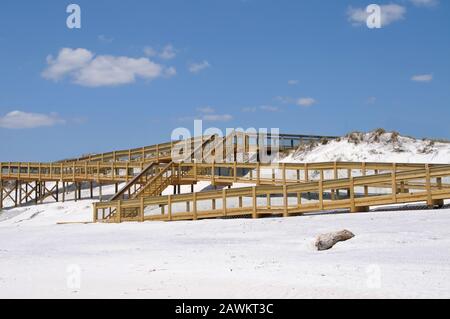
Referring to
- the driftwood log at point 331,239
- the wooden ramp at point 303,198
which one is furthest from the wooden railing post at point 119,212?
the driftwood log at point 331,239

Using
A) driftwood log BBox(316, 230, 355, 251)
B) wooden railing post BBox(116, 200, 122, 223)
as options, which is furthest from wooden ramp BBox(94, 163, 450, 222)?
driftwood log BBox(316, 230, 355, 251)

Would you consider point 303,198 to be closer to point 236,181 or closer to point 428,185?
point 236,181

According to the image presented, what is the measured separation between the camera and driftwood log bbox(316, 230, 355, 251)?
13.7 m

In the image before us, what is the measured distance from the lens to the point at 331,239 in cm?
1394

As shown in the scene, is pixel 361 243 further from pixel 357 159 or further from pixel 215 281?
pixel 357 159

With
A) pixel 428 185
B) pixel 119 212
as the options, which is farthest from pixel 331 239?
pixel 119 212

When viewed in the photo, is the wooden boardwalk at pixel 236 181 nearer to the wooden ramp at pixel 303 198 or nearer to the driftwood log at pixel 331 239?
the wooden ramp at pixel 303 198

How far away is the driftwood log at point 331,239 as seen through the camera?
13719 millimetres

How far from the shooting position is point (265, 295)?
29.2ft

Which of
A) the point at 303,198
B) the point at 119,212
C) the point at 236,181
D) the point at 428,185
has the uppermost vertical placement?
the point at 236,181

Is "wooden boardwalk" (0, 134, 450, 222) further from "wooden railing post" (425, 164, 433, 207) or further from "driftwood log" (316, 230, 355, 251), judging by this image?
"driftwood log" (316, 230, 355, 251)

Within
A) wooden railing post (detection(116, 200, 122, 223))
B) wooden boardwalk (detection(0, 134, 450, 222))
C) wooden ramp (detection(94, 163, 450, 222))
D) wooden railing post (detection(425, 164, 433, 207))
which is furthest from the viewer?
wooden railing post (detection(116, 200, 122, 223))

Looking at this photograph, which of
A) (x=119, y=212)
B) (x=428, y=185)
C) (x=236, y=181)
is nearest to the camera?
(x=428, y=185)
